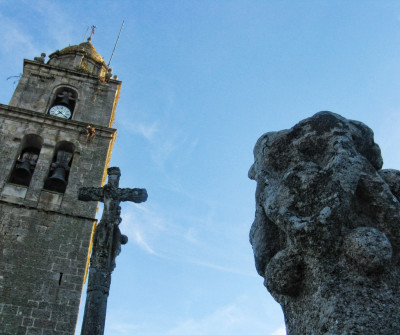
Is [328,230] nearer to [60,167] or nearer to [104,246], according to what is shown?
[104,246]

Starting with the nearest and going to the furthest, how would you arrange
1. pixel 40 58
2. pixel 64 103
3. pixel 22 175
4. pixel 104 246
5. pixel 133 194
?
pixel 104 246, pixel 133 194, pixel 22 175, pixel 64 103, pixel 40 58

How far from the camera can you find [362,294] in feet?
7.85

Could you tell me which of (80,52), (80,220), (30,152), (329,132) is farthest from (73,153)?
(329,132)

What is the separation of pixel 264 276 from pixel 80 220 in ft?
33.4

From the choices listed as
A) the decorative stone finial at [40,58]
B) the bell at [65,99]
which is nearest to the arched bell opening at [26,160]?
the bell at [65,99]

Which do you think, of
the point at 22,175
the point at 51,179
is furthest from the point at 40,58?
the point at 51,179

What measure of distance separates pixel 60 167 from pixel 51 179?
22.4 inches

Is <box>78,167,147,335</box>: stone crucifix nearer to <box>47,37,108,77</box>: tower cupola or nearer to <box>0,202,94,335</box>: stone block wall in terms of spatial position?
<box>0,202,94,335</box>: stone block wall

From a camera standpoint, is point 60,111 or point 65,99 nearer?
point 60,111

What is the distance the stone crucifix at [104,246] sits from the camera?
4.61 metres

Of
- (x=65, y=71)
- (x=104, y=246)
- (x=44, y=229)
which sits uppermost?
(x=65, y=71)

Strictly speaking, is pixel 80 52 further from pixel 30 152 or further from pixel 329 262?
pixel 329 262

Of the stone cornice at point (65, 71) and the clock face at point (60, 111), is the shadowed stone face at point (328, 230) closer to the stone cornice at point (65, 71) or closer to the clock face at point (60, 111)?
the clock face at point (60, 111)

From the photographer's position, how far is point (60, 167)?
1410 cm
